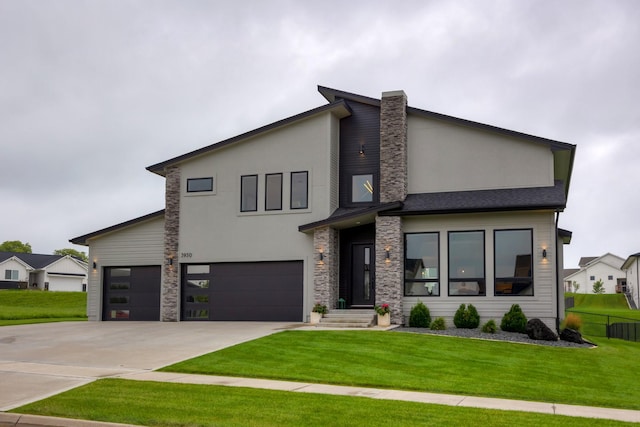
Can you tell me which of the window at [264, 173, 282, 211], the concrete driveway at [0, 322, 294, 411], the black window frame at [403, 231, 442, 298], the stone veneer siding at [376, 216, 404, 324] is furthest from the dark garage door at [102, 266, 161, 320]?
the black window frame at [403, 231, 442, 298]

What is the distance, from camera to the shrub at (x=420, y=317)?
816 inches

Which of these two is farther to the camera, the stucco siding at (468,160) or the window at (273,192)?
the window at (273,192)

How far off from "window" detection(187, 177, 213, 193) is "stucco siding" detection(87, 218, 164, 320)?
83.0 inches

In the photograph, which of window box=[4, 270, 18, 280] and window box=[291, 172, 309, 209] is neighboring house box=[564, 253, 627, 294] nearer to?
window box=[291, 172, 309, 209]

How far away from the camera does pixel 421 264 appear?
853 inches

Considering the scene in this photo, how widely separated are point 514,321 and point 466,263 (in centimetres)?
247

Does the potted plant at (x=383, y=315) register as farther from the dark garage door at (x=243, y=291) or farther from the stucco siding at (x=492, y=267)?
the dark garage door at (x=243, y=291)

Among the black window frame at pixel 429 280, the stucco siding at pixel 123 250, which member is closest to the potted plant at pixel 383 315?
the black window frame at pixel 429 280

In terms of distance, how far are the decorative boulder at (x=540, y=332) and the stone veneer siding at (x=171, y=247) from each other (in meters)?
13.4

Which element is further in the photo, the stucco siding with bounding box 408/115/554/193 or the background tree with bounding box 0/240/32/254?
the background tree with bounding box 0/240/32/254

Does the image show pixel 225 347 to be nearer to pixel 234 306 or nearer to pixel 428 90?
pixel 234 306

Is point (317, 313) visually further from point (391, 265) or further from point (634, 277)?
point (634, 277)

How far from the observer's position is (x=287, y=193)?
77.9 ft

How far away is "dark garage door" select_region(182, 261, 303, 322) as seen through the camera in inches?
917
